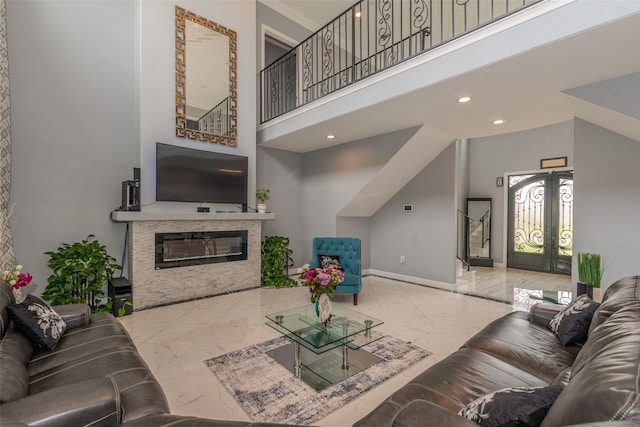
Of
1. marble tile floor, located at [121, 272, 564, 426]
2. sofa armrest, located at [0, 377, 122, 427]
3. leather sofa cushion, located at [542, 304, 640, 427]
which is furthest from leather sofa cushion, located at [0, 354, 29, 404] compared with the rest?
leather sofa cushion, located at [542, 304, 640, 427]

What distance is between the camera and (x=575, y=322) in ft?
6.44

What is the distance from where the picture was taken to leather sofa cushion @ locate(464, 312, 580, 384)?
1.70 m

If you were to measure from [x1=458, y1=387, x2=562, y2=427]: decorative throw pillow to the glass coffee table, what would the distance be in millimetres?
1238

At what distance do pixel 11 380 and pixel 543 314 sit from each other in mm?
3214

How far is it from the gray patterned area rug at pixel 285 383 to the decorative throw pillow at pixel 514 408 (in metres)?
1.17

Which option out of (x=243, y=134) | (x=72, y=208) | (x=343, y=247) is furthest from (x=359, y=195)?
(x=72, y=208)

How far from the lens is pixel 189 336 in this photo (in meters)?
3.10

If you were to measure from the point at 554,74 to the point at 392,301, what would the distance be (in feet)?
10.4

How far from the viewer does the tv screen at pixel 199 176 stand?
4.25 m

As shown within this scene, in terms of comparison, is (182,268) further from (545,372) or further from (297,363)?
(545,372)

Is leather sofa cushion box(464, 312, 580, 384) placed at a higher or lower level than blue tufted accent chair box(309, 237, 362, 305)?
lower

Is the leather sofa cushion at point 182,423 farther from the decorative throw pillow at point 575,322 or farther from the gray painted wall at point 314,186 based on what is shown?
the gray painted wall at point 314,186

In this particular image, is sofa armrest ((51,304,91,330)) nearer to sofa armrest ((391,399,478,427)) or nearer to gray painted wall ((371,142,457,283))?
sofa armrest ((391,399,478,427))

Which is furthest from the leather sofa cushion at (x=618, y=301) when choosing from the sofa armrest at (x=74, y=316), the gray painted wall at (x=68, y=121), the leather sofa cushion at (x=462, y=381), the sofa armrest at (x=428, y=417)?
the gray painted wall at (x=68, y=121)
